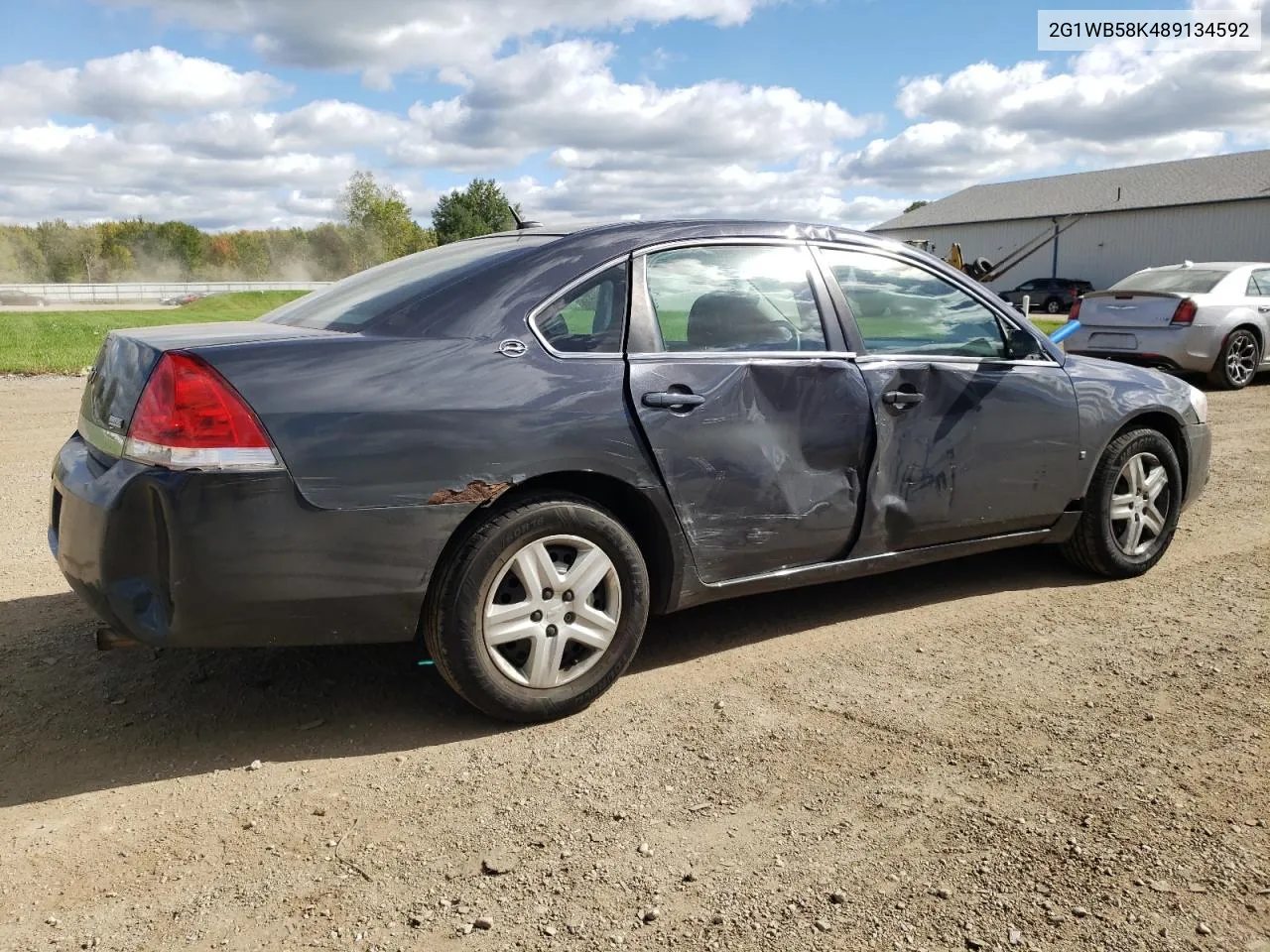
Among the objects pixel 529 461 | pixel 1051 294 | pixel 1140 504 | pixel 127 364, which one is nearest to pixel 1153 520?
pixel 1140 504

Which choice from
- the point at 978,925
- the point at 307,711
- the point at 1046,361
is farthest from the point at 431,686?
the point at 1046,361

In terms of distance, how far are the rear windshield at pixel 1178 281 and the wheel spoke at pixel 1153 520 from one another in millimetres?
8514

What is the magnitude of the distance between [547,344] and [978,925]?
208cm

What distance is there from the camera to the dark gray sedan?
10.3 feet

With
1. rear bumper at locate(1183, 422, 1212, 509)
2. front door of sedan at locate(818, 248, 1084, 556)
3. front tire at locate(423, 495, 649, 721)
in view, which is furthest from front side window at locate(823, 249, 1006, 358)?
front tire at locate(423, 495, 649, 721)

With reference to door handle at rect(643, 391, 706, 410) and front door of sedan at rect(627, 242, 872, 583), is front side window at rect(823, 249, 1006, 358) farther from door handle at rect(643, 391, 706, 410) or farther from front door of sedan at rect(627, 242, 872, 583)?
door handle at rect(643, 391, 706, 410)

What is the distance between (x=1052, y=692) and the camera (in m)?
3.87

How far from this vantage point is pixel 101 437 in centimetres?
341

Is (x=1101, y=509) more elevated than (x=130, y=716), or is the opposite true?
(x=1101, y=509)

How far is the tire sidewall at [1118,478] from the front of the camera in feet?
16.4

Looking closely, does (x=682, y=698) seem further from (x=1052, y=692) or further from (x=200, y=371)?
(x=200, y=371)

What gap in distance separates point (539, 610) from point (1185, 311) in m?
11.3

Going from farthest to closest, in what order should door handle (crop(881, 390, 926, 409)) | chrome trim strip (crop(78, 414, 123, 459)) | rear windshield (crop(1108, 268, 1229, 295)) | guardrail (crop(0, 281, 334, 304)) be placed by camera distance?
guardrail (crop(0, 281, 334, 304)) → rear windshield (crop(1108, 268, 1229, 295)) → door handle (crop(881, 390, 926, 409)) → chrome trim strip (crop(78, 414, 123, 459))

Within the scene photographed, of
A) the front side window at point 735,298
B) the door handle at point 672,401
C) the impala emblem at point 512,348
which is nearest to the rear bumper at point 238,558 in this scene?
the impala emblem at point 512,348
